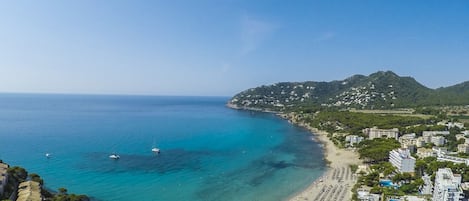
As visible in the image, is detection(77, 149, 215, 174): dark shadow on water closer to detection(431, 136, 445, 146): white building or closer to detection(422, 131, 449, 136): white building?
detection(431, 136, 445, 146): white building

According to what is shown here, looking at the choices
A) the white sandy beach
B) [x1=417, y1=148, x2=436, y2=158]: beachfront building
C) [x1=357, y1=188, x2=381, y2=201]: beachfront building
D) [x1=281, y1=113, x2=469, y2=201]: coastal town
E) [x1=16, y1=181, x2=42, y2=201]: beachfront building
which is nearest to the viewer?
[x1=16, y1=181, x2=42, y2=201]: beachfront building

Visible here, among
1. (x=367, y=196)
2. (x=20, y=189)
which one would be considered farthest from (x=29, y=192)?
(x=367, y=196)

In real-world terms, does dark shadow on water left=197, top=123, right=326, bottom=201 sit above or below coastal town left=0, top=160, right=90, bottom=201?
below

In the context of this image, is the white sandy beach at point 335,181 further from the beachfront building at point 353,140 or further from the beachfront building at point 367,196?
the beachfront building at point 353,140

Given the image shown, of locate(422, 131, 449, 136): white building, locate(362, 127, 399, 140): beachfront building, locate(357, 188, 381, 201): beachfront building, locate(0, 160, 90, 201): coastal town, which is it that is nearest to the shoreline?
locate(357, 188, 381, 201): beachfront building

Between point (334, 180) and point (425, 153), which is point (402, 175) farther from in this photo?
point (425, 153)
